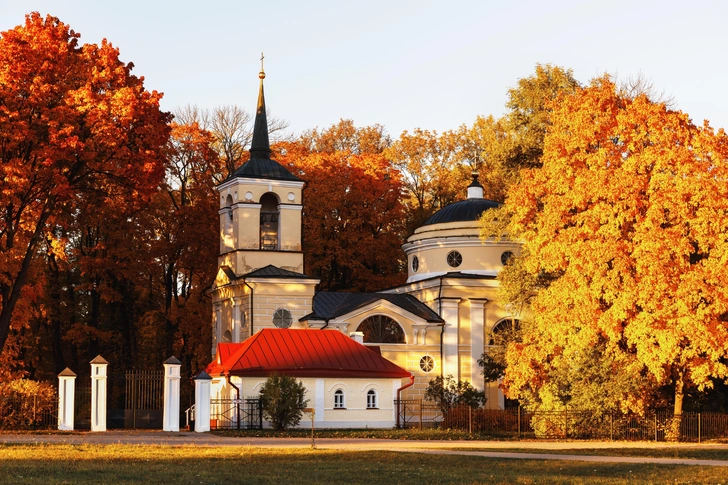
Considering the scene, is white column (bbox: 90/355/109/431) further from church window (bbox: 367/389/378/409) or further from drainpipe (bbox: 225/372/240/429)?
church window (bbox: 367/389/378/409)

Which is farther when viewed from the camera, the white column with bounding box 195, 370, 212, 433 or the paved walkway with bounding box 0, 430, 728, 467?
the white column with bounding box 195, 370, 212, 433

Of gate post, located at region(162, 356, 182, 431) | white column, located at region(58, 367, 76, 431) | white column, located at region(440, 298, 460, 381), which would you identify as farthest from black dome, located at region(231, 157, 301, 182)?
white column, located at region(58, 367, 76, 431)

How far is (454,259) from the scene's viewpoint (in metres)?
51.6

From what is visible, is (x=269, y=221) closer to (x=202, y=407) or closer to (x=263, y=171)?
(x=263, y=171)

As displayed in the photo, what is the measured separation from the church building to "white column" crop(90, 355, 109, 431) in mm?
12609

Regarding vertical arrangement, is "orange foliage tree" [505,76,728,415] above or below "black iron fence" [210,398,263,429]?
above

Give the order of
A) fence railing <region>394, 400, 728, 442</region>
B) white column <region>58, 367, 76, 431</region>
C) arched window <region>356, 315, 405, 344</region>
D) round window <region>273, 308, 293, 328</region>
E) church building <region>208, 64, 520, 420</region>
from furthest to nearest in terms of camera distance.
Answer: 1. arched window <region>356, 315, 405, 344</region>
2. church building <region>208, 64, 520, 420</region>
3. round window <region>273, 308, 293, 328</region>
4. fence railing <region>394, 400, 728, 442</region>
5. white column <region>58, 367, 76, 431</region>

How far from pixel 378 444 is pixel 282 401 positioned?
853 centimetres

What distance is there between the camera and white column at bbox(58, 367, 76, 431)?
34.3 metres

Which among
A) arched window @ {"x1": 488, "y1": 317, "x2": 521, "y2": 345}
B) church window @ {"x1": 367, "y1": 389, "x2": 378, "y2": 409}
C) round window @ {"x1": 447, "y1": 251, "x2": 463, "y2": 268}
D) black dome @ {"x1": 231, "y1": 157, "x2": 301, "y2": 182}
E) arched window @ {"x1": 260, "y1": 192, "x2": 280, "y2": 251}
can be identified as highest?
black dome @ {"x1": 231, "y1": 157, "x2": 301, "y2": 182}

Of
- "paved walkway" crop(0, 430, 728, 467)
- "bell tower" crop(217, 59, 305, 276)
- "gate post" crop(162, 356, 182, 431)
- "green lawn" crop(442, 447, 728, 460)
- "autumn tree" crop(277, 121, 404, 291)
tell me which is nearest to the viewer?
"paved walkway" crop(0, 430, 728, 467)

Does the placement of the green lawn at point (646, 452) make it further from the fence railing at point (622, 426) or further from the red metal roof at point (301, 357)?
the red metal roof at point (301, 357)

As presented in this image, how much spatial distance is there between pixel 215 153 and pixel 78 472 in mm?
38211

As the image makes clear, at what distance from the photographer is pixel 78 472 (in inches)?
786
